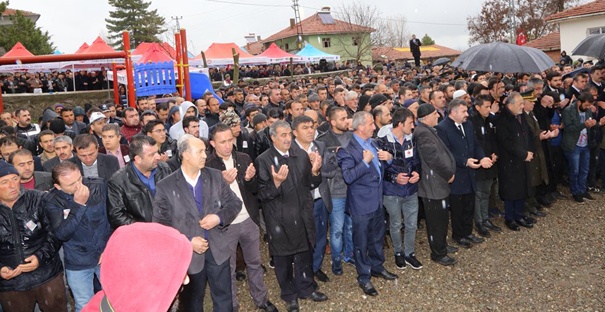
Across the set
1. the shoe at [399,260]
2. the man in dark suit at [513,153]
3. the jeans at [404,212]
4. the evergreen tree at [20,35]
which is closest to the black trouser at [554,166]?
the man in dark suit at [513,153]

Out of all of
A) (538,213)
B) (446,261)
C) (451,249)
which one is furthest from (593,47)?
(446,261)

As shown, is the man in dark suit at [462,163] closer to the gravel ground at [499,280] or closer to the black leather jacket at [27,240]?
the gravel ground at [499,280]

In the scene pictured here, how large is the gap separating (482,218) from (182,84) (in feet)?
25.4

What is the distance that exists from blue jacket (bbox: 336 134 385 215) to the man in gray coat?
0.76 metres

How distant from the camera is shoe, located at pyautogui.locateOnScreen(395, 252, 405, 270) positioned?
573 centimetres

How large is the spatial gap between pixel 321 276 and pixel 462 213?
85.1 inches

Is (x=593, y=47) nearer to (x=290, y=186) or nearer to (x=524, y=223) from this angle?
(x=524, y=223)

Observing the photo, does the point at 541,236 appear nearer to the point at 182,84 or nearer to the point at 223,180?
the point at 223,180

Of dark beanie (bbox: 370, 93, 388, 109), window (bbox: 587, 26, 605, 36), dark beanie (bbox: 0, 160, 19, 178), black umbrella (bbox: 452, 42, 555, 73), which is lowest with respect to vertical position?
dark beanie (bbox: 0, 160, 19, 178)

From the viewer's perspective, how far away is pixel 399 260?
5.73 metres

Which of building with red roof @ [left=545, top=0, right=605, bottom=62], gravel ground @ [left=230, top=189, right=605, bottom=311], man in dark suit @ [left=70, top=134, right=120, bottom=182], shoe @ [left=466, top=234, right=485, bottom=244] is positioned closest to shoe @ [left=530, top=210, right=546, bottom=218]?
gravel ground @ [left=230, top=189, right=605, bottom=311]

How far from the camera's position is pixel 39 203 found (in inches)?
161

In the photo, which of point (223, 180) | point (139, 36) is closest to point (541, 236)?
point (223, 180)

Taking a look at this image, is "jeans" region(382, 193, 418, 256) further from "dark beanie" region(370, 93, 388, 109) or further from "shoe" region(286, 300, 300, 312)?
"dark beanie" region(370, 93, 388, 109)
